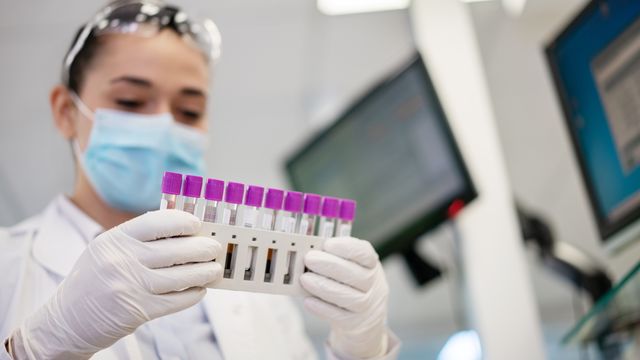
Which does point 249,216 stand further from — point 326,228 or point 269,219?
point 326,228

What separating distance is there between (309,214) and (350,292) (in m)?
0.15

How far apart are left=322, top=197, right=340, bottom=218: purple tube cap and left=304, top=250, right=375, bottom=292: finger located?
69 millimetres

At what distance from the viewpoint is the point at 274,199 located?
90 centimetres

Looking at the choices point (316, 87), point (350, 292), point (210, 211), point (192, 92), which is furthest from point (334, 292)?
point (316, 87)

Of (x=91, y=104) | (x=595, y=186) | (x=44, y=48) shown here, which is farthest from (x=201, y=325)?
(x=44, y=48)

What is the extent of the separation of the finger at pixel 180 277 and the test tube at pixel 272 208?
112 mm

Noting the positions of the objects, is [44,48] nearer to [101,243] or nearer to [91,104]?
[91,104]

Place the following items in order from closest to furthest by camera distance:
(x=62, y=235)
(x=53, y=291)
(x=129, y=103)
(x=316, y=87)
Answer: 1. (x=53, y=291)
2. (x=62, y=235)
3. (x=129, y=103)
4. (x=316, y=87)

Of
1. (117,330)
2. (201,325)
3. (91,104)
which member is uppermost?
(91,104)

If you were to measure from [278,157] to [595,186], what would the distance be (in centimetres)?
230

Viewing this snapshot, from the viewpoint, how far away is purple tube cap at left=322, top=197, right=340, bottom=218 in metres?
0.95

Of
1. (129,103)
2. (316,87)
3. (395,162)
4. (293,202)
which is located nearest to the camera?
(293,202)

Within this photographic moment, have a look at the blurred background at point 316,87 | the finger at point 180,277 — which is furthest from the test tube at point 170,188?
the blurred background at point 316,87

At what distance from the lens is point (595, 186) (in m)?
1.34
